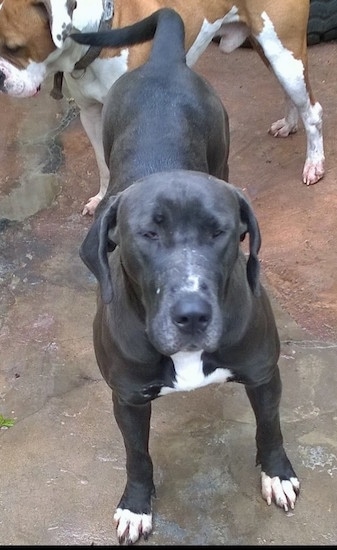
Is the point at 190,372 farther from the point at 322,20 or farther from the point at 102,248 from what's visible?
the point at 322,20

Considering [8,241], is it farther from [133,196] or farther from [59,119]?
[133,196]

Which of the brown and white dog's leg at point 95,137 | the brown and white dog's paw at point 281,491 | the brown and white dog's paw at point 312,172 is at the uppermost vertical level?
the brown and white dog's leg at point 95,137

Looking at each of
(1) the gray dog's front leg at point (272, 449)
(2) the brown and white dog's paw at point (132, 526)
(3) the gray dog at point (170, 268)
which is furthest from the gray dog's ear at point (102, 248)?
(2) the brown and white dog's paw at point (132, 526)

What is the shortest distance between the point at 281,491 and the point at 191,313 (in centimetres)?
106

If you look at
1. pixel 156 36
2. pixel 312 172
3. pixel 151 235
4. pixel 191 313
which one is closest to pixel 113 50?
pixel 156 36

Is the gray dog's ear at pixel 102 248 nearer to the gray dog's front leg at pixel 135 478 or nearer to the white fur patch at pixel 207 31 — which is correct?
the gray dog's front leg at pixel 135 478

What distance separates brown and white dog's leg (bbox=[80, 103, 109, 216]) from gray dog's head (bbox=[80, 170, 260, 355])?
1894 millimetres

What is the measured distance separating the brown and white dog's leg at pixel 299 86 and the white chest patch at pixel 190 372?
2071 mm

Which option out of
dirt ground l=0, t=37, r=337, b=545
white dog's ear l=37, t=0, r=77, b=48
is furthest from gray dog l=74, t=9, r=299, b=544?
white dog's ear l=37, t=0, r=77, b=48

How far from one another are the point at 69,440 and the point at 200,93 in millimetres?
1423

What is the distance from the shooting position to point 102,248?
2.32 m

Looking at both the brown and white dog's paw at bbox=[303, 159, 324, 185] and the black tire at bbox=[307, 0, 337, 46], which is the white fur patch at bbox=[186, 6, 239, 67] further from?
the black tire at bbox=[307, 0, 337, 46]

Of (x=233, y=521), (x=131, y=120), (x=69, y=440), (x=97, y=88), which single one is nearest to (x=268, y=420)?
(x=233, y=521)

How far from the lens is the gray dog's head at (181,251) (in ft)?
6.81
